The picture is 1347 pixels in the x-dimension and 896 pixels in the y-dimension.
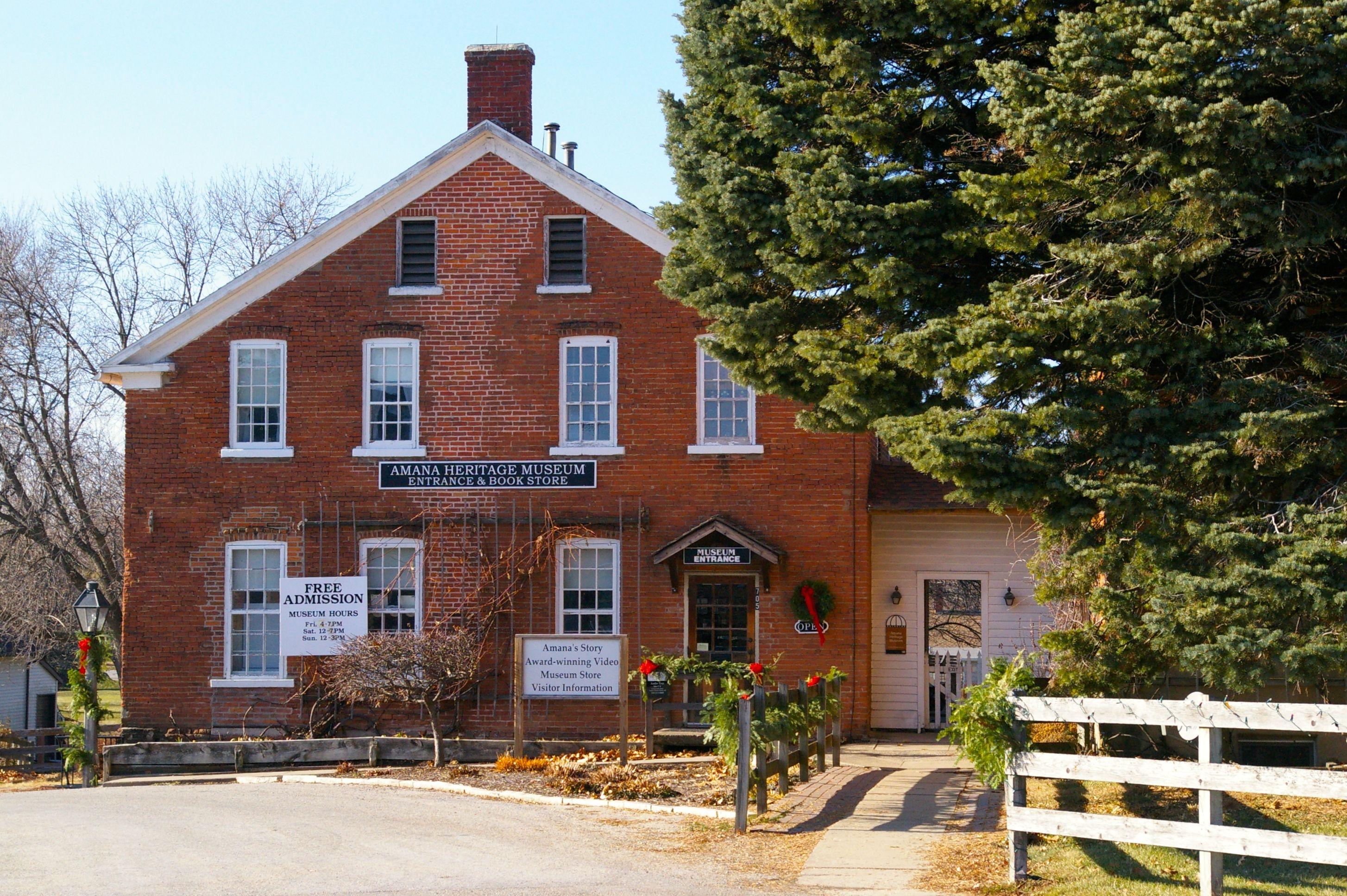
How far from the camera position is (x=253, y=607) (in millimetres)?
→ 20359

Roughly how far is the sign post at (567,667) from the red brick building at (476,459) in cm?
236

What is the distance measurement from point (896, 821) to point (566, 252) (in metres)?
10.9

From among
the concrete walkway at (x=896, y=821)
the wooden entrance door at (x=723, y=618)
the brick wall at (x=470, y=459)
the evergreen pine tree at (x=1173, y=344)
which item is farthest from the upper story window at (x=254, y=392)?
the evergreen pine tree at (x=1173, y=344)

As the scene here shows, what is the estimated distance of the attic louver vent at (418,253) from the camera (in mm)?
20438

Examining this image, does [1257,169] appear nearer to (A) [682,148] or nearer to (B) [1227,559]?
(B) [1227,559]

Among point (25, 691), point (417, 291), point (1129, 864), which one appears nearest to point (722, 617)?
point (417, 291)

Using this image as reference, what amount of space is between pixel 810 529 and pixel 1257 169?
1021 cm

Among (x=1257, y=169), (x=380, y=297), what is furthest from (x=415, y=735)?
(x=1257, y=169)

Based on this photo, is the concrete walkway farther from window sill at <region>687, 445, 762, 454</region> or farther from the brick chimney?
the brick chimney

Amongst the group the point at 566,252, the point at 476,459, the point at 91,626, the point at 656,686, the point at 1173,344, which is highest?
the point at 566,252

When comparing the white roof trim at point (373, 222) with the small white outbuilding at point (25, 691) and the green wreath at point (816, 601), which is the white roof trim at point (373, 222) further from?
the small white outbuilding at point (25, 691)

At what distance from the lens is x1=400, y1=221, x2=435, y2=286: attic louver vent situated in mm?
20438

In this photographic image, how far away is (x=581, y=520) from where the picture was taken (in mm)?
19828

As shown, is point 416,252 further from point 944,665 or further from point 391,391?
point 944,665
